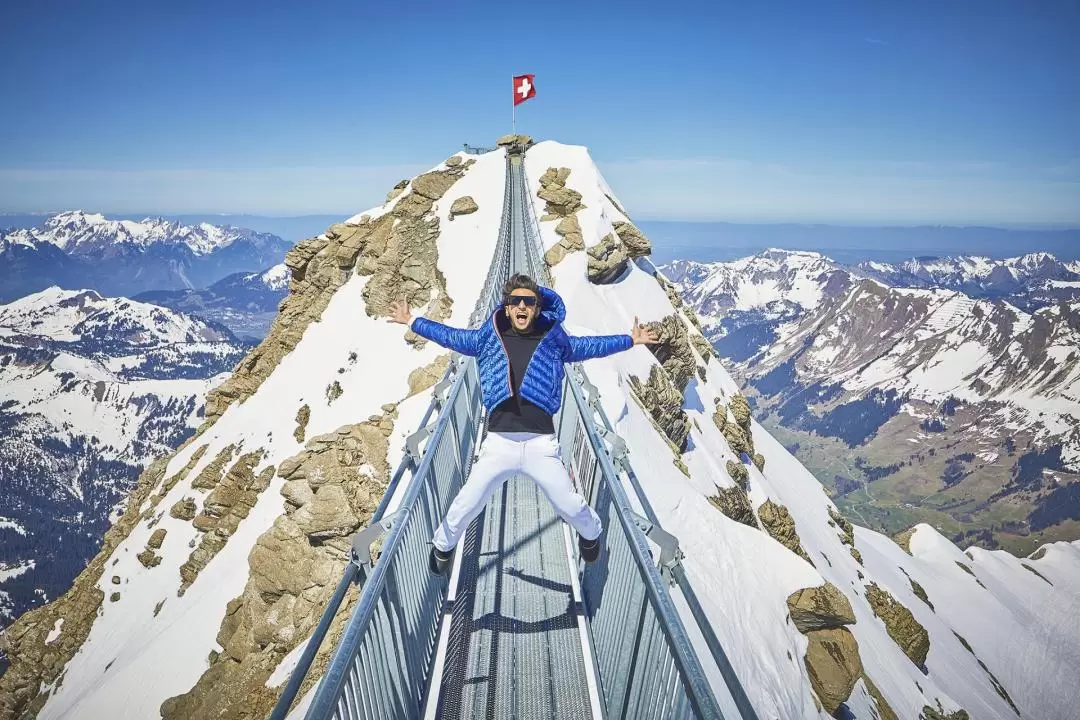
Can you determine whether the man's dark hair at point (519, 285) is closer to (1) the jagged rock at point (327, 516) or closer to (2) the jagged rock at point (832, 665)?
(2) the jagged rock at point (832, 665)

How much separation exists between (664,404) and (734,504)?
5.57 metres

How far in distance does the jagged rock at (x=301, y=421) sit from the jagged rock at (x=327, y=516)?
16.7 m

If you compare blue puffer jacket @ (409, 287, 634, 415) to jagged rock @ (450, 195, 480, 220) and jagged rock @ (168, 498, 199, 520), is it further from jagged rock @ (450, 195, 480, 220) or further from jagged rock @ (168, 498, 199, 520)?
jagged rock @ (450, 195, 480, 220)

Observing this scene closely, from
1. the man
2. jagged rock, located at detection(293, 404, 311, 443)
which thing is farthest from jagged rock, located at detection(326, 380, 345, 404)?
the man

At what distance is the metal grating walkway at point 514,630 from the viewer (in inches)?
193

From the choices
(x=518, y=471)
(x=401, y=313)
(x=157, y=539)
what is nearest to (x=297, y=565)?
(x=401, y=313)

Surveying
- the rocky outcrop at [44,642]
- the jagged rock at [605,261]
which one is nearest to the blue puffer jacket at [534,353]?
the jagged rock at [605,261]

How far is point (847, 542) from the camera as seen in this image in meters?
45.2

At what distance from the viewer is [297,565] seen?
2025cm

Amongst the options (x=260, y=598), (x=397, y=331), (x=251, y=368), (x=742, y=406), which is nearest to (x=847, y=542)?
(x=742, y=406)

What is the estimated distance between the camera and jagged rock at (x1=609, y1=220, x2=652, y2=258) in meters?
38.9

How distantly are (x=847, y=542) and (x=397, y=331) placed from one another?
39.7 m

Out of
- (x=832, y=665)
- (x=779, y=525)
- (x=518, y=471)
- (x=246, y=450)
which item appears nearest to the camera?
Result: (x=518, y=471)

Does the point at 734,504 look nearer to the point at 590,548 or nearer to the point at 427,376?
the point at 427,376
